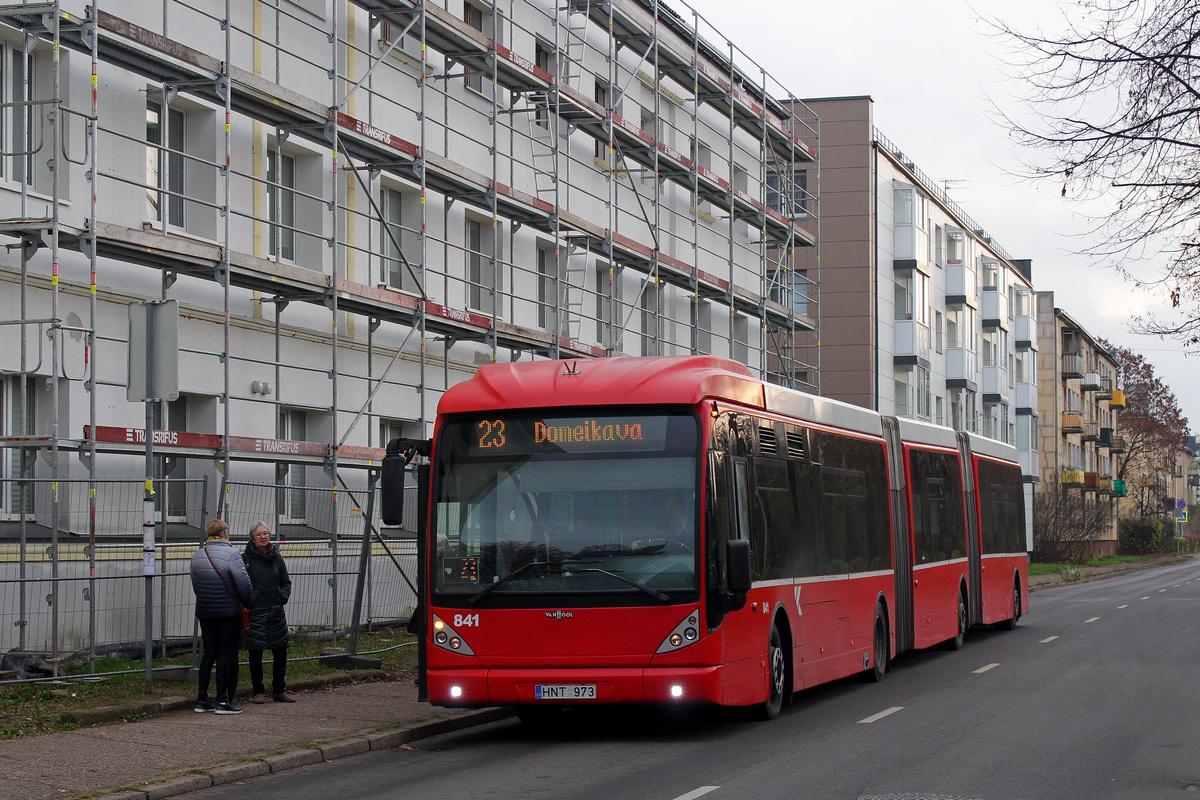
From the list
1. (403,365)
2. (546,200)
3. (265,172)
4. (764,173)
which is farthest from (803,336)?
(265,172)

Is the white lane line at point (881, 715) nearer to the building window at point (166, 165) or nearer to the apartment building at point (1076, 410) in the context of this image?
the building window at point (166, 165)

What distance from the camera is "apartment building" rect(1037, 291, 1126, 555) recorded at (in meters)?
87.0

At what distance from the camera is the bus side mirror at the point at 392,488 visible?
10.9 meters

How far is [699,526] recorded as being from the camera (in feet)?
36.5

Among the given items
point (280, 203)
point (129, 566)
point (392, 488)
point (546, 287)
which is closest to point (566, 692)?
point (392, 488)

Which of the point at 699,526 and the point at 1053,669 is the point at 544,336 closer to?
the point at 1053,669

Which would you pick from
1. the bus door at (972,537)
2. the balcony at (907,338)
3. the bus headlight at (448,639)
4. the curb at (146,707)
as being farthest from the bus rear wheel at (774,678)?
the balcony at (907,338)

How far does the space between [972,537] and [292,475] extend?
1052cm

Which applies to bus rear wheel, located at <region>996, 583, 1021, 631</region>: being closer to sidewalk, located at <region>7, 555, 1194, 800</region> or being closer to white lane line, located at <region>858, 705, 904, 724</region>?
white lane line, located at <region>858, 705, 904, 724</region>

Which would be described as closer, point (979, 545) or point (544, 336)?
point (979, 545)

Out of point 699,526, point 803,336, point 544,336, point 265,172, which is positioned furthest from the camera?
point 803,336

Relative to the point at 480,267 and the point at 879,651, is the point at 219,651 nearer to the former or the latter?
the point at 879,651

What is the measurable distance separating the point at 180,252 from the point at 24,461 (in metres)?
2.81

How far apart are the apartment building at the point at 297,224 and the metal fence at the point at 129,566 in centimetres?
10
